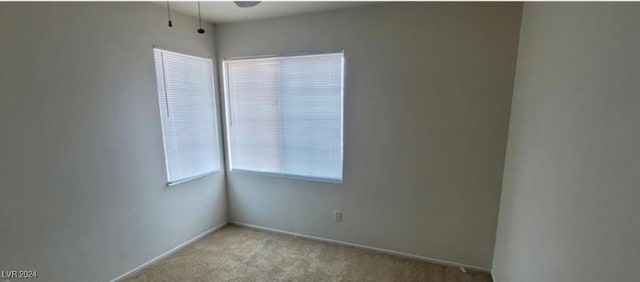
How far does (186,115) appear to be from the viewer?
9.45 ft

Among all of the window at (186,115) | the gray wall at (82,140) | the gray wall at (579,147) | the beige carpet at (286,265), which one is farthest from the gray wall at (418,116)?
the gray wall at (82,140)

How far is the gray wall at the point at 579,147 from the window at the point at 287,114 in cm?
157

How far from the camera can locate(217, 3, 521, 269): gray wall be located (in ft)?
7.43

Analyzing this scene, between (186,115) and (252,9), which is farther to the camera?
(186,115)

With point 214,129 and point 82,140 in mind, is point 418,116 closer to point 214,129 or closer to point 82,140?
point 214,129

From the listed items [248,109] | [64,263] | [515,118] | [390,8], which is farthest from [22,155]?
Answer: [515,118]

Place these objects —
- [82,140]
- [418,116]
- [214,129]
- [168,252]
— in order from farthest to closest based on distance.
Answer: [214,129]
[168,252]
[418,116]
[82,140]

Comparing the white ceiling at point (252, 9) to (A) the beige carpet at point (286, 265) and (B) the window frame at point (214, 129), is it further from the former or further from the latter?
(A) the beige carpet at point (286, 265)

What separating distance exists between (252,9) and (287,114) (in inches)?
42.5

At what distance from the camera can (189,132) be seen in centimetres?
294

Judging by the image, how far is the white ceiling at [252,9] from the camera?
2.49 metres

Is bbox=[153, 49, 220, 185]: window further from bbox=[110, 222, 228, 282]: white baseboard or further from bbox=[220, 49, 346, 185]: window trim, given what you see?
bbox=[110, 222, 228, 282]: white baseboard

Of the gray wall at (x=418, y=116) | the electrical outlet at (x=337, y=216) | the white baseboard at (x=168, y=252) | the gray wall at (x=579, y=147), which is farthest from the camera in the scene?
the electrical outlet at (x=337, y=216)

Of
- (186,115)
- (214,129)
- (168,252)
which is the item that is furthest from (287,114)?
(168,252)
